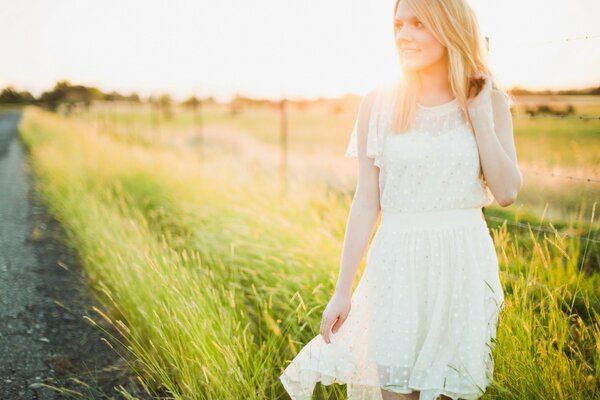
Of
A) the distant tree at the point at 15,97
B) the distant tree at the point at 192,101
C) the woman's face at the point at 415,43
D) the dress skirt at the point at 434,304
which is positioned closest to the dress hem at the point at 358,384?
the dress skirt at the point at 434,304

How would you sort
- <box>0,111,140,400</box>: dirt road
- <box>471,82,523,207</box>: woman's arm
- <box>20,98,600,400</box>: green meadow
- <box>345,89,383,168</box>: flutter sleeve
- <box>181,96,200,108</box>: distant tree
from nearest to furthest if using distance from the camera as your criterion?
<box>471,82,523,207</box>: woman's arm
<box>345,89,383,168</box>: flutter sleeve
<box>20,98,600,400</box>: green meadow
<box>0,111,140,400</box>: dirt road
<box>181,96,200,108</box>: distant tree

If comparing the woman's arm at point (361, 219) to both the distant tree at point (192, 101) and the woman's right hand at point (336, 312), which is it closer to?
the woman's right hand at point (336, 312)

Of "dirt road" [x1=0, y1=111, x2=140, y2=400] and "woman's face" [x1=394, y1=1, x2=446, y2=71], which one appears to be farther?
"dirt road" [x1=0, y1=111, x2=140, y2=400]

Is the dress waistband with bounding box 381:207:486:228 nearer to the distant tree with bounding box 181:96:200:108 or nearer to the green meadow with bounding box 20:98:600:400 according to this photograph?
the green meadow with bounding box 20:98:600:400

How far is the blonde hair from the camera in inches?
59.2

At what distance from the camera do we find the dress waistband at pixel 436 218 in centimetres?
157

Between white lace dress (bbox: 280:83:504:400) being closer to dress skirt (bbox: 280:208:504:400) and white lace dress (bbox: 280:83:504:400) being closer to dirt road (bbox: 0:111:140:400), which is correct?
dress skirt (bbox: 280:208:504:400)

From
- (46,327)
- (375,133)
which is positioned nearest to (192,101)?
(46,327)

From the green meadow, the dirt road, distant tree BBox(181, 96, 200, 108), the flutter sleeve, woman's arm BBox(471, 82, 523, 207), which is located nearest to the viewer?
woman's arm BBox(471, 82, 523, 207)

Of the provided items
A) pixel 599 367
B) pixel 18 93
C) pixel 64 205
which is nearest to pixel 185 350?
pixel 599 367

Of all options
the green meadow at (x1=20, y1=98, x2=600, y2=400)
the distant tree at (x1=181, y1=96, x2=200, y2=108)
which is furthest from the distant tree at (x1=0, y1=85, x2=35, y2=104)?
the green meadow at (x1=20, y1=98, x2=600, y2=400)

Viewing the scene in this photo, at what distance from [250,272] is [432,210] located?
181cm

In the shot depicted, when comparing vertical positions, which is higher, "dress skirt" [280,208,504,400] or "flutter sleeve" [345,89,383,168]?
"flutter sleeve" [345,89,383,168]

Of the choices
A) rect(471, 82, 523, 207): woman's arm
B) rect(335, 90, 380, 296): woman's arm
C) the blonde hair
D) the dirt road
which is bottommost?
the dirt road
